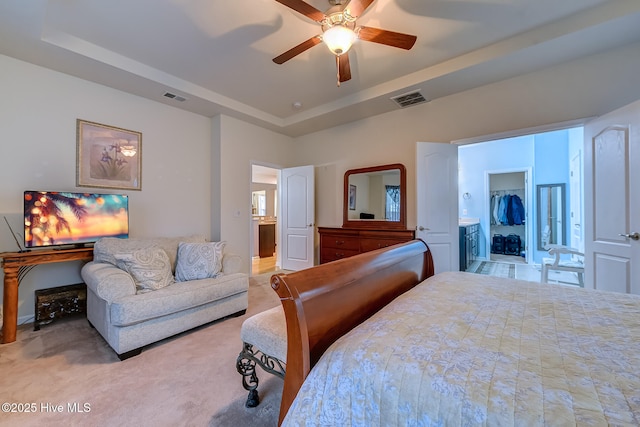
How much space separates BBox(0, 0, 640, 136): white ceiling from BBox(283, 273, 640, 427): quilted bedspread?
236 centimetres

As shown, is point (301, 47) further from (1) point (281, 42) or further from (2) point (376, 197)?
(2) point (376, 197)

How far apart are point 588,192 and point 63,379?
4.56 meters

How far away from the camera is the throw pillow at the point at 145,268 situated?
7.51 feet

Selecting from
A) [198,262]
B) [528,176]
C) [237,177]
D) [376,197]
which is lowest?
[198,262]

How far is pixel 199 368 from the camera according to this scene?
1847mm

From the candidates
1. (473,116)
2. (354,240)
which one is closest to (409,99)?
(473,116)

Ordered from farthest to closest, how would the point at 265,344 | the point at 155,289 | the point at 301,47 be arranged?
1. the point at 155,289
2. the point at 301,47
3. the point at 265,344

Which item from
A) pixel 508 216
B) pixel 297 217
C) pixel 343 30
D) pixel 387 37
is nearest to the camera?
pixel 343 30

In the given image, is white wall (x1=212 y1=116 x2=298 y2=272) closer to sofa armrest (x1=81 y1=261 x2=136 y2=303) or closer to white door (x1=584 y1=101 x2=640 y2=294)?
sofa armrest (x1=81 y1=261 x2=136 y2=303)

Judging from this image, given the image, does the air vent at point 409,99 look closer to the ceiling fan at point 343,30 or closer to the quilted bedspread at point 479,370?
the ceiling fan at point 343,30

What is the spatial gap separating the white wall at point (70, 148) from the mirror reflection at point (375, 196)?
2.49 metres

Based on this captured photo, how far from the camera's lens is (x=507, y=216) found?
6504mm

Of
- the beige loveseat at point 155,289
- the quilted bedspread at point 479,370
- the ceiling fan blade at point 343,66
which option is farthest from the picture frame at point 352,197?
the quilted bedspread at point 479,370

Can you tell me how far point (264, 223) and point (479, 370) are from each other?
20.4 ft
